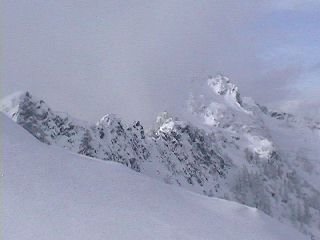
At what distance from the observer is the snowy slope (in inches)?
487

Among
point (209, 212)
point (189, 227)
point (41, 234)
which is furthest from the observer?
point (209, 212)

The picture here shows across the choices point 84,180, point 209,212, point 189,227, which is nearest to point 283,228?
point 209,212

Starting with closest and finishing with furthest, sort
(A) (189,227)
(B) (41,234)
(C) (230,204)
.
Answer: (B) (41,234) → (A) (189,227) → (C) (230,204)

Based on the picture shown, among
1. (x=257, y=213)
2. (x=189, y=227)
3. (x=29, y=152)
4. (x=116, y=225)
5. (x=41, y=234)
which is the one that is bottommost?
(x=41, y=234)

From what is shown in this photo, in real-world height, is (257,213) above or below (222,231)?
above

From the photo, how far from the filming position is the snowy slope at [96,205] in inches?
487

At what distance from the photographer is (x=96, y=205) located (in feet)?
45.7

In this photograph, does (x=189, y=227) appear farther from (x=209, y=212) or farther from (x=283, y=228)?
(x=283, y=228)

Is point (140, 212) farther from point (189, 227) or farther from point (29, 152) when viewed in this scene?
point (29, 152)

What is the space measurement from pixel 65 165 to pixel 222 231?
5.16 m

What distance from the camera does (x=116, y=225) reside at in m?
12.9

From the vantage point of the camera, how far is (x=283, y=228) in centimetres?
1786

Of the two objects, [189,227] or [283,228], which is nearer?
[189,227]

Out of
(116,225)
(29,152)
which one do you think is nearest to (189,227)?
(116,225)
